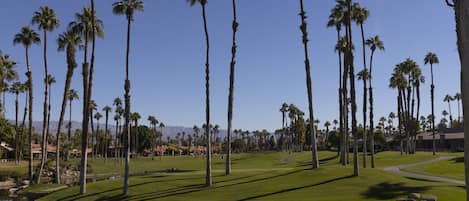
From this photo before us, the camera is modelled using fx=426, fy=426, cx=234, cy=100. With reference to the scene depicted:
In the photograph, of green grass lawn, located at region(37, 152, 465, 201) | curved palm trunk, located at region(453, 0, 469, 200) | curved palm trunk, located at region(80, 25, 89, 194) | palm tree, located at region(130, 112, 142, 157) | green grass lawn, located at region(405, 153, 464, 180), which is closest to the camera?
curved palm trunk, located at region(453, 0, 469, 200)

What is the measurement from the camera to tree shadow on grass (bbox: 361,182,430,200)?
27.3 m

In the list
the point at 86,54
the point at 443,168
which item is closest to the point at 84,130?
the point at 86,54

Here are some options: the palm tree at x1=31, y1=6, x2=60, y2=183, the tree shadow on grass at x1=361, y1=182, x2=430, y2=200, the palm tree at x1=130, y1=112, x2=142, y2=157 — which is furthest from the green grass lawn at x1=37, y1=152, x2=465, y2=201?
the palm tree at x1=130, y1=112, x2=142, y2=157

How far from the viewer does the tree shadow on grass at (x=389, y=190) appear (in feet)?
89.7

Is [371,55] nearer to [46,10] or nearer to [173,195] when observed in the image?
[173,195]

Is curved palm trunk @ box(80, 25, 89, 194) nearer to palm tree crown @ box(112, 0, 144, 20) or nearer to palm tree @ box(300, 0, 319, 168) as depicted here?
palm tree crown @ box(112, 0, 144, 20)

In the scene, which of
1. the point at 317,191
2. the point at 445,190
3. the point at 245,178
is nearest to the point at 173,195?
the point at 245,178

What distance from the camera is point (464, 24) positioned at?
7.98 meters

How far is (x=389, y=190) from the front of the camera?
95.1 ft

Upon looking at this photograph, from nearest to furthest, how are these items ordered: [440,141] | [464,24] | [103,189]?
[464,24]
[103,189]
[440,141]

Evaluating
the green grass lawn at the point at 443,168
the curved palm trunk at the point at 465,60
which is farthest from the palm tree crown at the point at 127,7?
the green grass lawn at the point at 443,168

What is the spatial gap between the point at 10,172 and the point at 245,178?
144ft

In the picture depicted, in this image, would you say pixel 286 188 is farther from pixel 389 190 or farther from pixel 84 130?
pixel 84 130

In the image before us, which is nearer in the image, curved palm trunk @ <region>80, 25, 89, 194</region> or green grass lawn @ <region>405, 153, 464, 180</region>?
curved palm trunk @ <region>80, 25, 89, 194</region>
